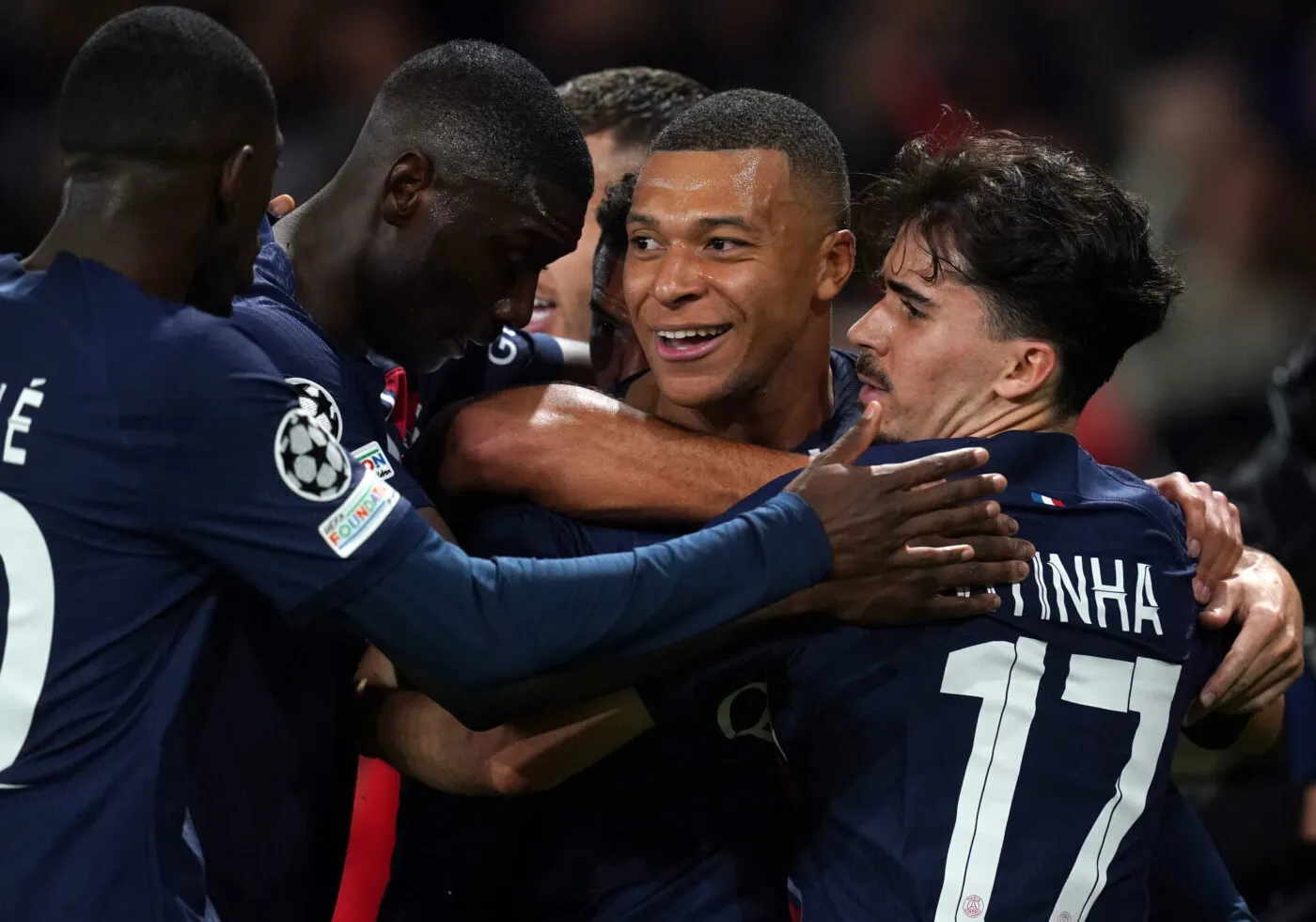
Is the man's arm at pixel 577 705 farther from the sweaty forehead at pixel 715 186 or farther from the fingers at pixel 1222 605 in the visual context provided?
the sweaty forehead at pixel 715 186

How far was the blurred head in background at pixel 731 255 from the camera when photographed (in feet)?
8.86

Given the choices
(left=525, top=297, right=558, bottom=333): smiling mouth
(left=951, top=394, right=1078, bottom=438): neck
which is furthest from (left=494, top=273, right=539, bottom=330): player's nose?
(left=525, top=297, right=558, bottom=333): smiling mouth

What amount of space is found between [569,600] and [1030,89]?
4321 millimetres

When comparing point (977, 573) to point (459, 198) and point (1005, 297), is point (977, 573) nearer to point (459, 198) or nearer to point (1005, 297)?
point (1005, 297)

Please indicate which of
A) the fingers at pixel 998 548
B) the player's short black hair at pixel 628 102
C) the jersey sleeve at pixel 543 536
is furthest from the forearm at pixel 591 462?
the player's short black hair at pixel 628 102

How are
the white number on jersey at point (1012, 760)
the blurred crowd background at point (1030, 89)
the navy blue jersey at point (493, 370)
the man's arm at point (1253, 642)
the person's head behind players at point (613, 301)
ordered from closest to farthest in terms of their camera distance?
the white number on jersey at point (1012, 760)
the man's arm at point (1253, 642)
the navy blue jersey at point (493, 370)
the person's head behind players at point (613, 301)
the blurred crowd background at point (1030, 89)

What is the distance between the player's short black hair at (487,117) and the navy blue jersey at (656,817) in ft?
2.08

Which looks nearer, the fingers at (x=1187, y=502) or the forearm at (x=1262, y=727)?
the fingers at (x=1187, y=502)

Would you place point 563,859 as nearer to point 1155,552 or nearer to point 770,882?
point 770,882

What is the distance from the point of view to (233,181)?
200 cm

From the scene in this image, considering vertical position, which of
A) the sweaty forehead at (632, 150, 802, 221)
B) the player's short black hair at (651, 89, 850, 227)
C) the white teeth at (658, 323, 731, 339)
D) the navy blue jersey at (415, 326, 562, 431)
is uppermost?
the player's short black hair at (651, 89, 850, 227)

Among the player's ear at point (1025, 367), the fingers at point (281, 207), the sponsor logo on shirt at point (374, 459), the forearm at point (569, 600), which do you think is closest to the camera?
the forearm at point (569, 600)

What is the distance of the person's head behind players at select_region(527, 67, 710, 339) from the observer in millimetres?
4141

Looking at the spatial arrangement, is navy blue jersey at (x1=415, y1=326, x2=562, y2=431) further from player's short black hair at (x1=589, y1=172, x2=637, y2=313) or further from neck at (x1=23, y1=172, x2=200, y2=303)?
neck at (x1=23, y1=172, x2=200, y2=303)
